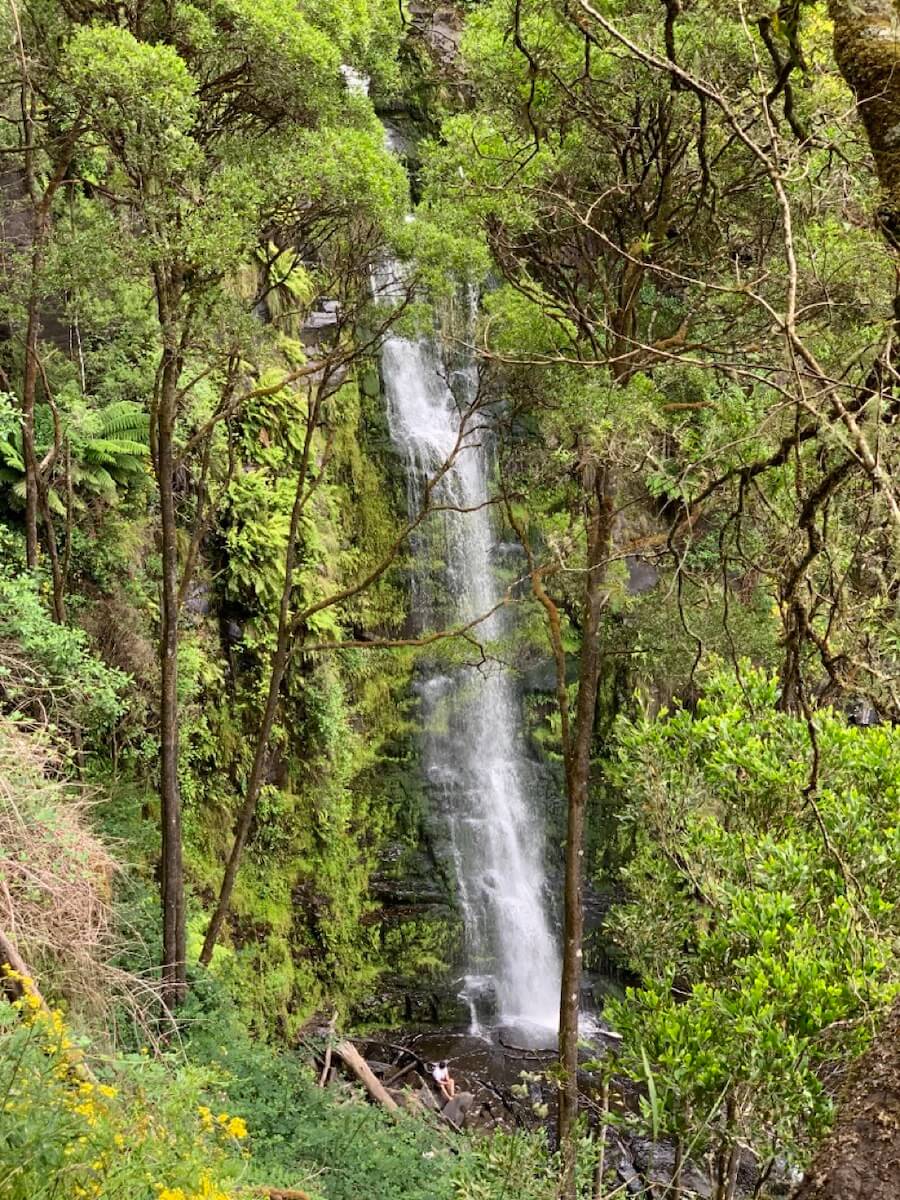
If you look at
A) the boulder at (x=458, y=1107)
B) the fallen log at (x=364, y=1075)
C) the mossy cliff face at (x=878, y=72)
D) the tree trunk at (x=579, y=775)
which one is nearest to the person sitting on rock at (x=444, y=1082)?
the boulder at (x=458, y=1107)

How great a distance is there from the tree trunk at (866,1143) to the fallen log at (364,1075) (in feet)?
26.8

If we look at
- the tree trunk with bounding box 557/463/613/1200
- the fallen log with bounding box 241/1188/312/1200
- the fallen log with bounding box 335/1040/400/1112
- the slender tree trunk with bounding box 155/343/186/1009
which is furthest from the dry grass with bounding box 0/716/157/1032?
the fallen log with bounding box 335/1040/400/1112

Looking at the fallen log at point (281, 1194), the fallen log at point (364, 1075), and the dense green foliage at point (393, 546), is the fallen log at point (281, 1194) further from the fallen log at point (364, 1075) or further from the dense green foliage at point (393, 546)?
the fallen log at point (364, 1075)

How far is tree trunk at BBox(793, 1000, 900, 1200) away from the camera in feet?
4.81

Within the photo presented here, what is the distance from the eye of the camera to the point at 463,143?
7.21 m

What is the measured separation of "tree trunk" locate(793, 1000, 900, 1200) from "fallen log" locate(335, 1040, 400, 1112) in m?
8.16

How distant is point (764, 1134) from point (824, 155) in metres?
6.73

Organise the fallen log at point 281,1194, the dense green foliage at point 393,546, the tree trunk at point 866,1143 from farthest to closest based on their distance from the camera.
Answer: the fallen log at point 281,1194 < the dense green foliage at point 393,546 < the tree trunk at point 866,1143

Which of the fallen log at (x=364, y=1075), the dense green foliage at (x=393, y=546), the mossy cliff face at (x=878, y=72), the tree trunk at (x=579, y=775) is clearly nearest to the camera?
the mossy cliff face at (x=878, y=72)

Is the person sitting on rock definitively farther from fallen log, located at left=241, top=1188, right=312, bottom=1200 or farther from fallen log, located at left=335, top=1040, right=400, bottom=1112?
fallen log, located at left=241, top=1188, right=312, bottom=1200

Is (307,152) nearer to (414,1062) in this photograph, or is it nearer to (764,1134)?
(764,1134)

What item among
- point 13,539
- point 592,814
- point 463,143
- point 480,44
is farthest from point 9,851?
point 592,814

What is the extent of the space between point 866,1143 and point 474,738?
41.9 feet

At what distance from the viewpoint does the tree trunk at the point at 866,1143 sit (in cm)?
147
